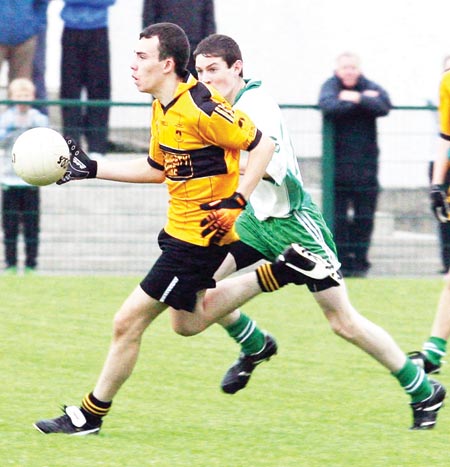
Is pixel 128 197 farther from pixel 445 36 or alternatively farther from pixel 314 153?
pixel 445 36

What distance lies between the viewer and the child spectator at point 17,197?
41.4 feet

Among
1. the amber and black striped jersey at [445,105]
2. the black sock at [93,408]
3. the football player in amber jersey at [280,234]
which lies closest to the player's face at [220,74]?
the football player in amber jersey at [280,234]

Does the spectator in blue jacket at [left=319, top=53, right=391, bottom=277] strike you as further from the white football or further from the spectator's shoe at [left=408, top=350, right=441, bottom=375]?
the white football

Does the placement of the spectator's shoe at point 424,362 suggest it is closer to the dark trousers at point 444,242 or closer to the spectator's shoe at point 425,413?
the spectator's shoe at point 425,413

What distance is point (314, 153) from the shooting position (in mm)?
12930

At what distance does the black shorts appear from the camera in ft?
23.0

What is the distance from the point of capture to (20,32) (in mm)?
13227

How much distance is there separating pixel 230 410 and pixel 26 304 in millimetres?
3646

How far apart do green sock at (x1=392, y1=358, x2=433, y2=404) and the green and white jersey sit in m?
0.95

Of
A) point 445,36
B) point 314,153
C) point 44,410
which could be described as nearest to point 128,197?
point 314,153

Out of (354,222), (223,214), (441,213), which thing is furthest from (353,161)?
(223,214)

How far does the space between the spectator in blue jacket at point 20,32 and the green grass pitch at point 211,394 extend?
2468 millimetres

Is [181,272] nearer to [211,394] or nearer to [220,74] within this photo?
[220,74]

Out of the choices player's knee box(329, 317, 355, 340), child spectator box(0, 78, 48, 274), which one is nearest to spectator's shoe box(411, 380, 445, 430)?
player's knee box(329, 317, 355, 340)
